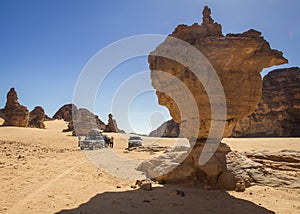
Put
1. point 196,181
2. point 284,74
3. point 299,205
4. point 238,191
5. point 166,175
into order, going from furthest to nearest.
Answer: point 284,74
point 166,175
point 196,181
point 238,191
point 299,205

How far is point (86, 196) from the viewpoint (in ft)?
20.4

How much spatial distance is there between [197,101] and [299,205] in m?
4.52

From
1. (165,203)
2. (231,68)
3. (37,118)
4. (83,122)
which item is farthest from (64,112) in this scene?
(165,203)

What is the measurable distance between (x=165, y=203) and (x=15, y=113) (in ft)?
164

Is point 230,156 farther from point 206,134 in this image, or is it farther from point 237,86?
point 237,86

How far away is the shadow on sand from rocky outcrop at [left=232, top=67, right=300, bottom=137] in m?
39.5

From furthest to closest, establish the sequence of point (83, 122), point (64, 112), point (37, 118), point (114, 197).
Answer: point (64, 112)
point (37, 118)
point (83, 122)
point (114, 197)

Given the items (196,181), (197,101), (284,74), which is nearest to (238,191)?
(196,181)

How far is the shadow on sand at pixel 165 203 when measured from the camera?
5293 millimetres

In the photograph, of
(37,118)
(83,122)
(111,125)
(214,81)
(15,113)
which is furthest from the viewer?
(37,118)

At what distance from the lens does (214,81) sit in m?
8.13

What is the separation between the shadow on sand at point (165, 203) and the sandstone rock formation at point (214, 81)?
1.31m

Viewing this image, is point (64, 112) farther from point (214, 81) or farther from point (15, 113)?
point (214, 81)

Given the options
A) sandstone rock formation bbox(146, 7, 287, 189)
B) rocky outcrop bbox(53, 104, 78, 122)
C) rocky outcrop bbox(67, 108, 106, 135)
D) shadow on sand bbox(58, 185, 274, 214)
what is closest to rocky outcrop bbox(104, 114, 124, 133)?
rocky outcrop bbox(67, 108, 106, 135)
